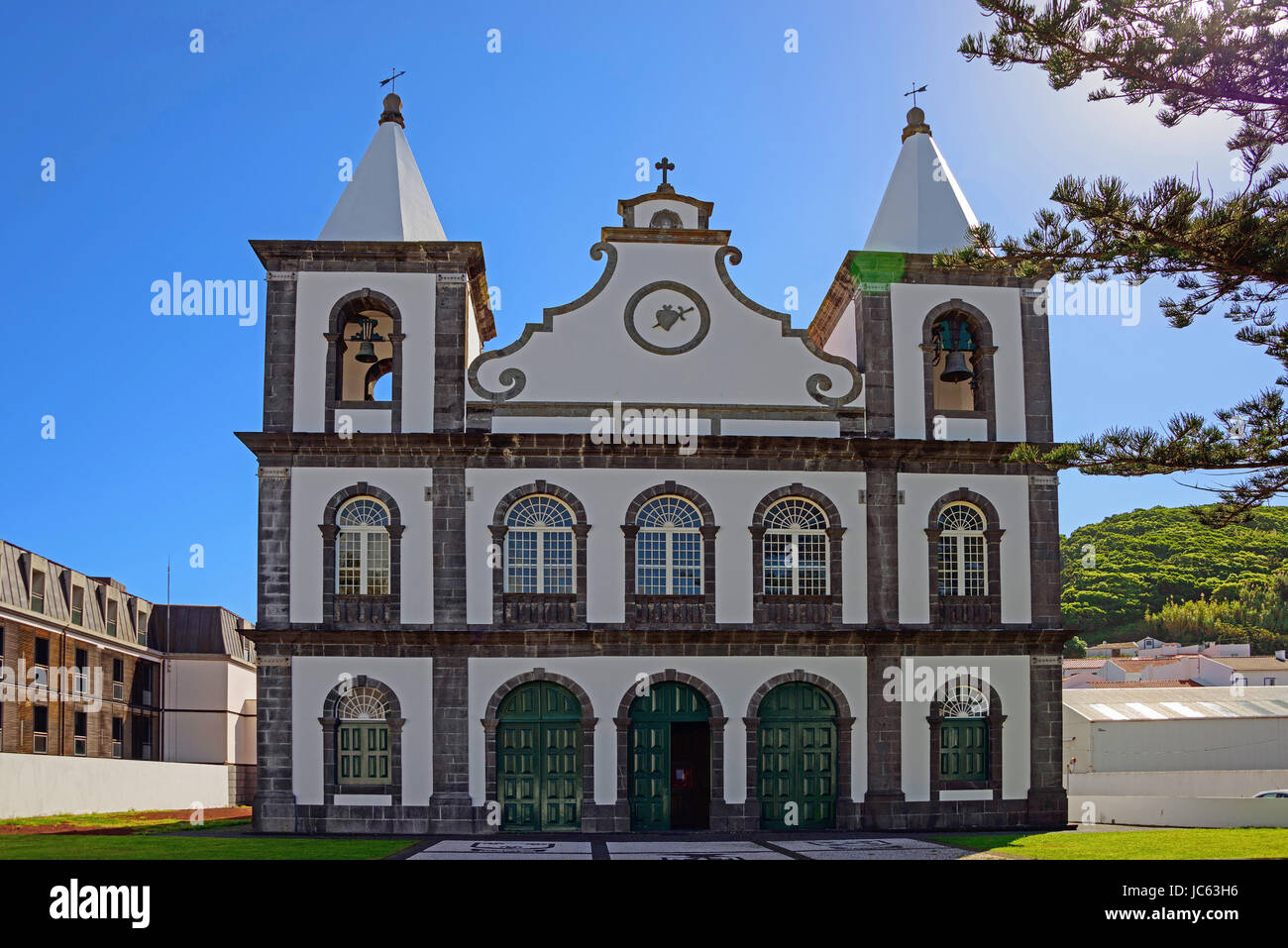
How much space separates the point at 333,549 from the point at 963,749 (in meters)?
12.0

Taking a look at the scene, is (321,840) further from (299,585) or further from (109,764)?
(109,764)

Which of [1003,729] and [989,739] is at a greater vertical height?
[1003,729]

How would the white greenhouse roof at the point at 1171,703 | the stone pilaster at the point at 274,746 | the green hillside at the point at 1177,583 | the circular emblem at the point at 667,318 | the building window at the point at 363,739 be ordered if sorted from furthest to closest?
the green hillside at the point at 1177,583, the white greenhouse roof at the point at 1171,703, the circular emblem at the point at 667,318, the building window at the point at 363,739, the stone pilaster at the point at 274,746

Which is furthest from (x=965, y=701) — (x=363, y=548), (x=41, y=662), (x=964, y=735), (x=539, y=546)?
(x=41, y=662)

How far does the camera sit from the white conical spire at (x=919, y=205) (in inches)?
981

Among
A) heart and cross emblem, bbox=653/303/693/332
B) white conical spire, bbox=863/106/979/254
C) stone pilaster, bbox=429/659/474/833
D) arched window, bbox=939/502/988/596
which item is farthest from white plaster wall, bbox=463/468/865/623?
white conical spire, bbox=863/106/979/254

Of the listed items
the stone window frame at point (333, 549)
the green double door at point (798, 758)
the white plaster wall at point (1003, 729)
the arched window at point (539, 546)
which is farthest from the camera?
the arched window at point (539, 546)

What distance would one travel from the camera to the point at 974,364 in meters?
24.8

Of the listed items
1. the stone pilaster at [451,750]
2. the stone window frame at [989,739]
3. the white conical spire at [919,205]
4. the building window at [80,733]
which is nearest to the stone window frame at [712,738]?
the stone pilaster at [451,750]

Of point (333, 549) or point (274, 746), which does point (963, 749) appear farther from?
point (274, 746)

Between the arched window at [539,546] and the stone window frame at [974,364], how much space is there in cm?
711

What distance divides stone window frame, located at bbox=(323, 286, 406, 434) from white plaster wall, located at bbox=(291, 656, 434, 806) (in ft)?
13.9

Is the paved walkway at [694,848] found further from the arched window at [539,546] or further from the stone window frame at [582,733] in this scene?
the arched window at [539,546]
